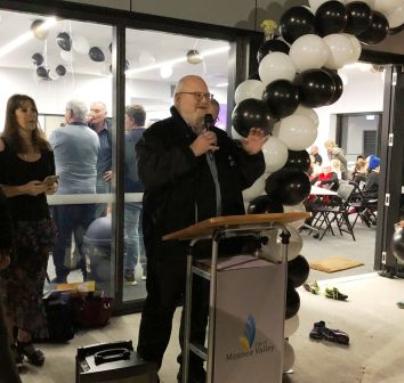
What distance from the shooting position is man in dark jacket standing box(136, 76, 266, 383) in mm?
2188

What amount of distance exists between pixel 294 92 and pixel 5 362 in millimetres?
2054

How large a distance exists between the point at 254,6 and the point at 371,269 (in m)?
3.14

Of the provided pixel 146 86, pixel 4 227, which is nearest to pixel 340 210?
pixel 146 86

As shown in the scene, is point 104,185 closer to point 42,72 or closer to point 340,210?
point 340,210

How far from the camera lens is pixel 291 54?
2.82m

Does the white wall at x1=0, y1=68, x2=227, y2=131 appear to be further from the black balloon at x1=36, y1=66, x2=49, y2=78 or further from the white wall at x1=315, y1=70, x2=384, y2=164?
the white wall at x1=315, y1=70, x2=384, y2=164

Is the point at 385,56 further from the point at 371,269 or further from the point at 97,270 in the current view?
the point at 97,270

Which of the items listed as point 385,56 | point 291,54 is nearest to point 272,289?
point 291,54

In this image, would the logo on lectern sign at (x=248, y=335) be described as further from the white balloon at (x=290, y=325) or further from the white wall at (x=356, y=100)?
the white wall at (x=356, y=100)

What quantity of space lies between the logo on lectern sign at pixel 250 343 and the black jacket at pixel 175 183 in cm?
46

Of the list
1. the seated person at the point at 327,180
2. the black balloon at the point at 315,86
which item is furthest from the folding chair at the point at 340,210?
the black balloon at the point at 315,86

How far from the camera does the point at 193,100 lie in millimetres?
2266

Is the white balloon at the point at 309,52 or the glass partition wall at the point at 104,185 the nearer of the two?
the white balloon at the point at 309,52

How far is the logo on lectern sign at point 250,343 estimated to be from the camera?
201cm
